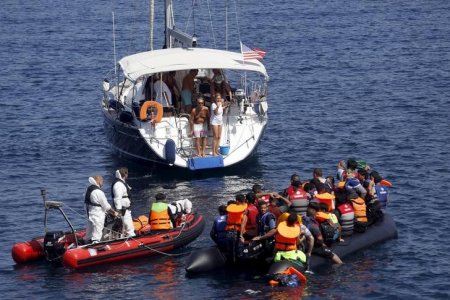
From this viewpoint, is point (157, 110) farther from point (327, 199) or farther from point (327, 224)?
point (327, 224)

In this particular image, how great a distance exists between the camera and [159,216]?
31.6 m

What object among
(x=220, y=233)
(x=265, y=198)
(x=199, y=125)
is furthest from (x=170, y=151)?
(x=220, y=233)

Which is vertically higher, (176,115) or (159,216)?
(176,115)

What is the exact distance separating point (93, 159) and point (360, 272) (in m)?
15.8

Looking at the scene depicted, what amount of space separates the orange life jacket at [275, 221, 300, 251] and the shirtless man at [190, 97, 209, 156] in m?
10.8

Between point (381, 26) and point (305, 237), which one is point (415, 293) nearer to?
point (305, 237)

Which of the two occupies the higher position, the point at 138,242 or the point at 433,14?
the point at 433,14

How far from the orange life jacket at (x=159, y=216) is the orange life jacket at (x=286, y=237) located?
12.6 ft

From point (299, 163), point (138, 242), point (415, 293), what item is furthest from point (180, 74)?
point (415, 293)

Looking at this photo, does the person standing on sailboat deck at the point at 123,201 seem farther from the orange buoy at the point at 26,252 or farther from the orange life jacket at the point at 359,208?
Answer: the orange life jacket at the point at 359,208

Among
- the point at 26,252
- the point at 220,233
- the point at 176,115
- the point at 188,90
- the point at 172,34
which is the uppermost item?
the point at 172,34

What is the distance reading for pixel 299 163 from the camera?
42.1 metres

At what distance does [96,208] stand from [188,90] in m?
11.5

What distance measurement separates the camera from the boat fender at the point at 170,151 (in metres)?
38.8
